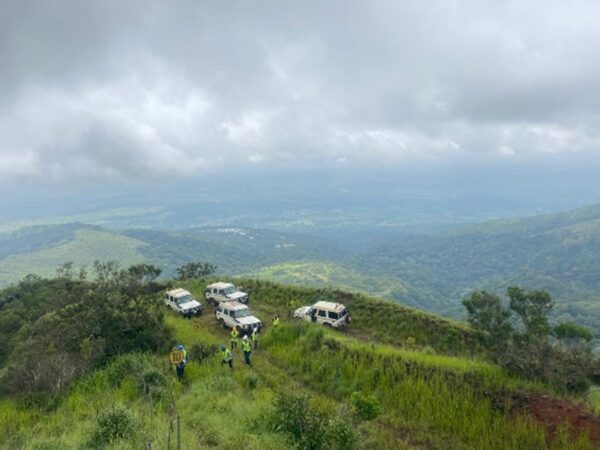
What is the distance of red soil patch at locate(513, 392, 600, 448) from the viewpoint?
52.0 feet

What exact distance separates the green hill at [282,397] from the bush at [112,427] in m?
0.03

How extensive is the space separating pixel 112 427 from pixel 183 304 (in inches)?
944

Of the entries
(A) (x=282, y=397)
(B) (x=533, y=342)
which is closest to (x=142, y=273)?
(A) (x=282, y=397)

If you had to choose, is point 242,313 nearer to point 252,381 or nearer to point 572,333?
→ point 252,381

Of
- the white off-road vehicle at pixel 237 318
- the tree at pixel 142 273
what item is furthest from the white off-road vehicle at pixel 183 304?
the tree at pixel 142 273

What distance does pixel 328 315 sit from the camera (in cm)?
3341

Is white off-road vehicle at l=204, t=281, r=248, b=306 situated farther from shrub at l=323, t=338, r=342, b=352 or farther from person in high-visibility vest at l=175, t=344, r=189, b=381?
person in high-visibility vest at l=175, t=344, r=189, b=381

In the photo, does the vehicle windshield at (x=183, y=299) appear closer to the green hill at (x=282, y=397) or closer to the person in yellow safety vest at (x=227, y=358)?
the green hill at (x=282, y=397)

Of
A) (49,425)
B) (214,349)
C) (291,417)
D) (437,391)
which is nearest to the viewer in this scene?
(291,417)

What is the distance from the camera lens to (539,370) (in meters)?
20.3

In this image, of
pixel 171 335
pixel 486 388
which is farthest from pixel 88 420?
pixel 486 388

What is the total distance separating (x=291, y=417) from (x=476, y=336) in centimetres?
1954

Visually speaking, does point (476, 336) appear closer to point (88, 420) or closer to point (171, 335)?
point (171, 335)

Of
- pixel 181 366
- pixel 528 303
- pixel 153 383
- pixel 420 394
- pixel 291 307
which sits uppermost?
pixel 528 303
